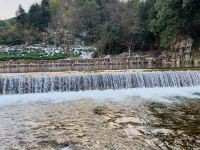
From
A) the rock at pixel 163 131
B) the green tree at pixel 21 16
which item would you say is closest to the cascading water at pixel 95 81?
the rock at pixel 163 131

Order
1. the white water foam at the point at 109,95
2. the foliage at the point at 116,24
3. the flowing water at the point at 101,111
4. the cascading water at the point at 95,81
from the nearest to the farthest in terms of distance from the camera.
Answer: the flowing water at the point at 101,111 < the white water foam at the point at 109,95 < the cascading water at the point at 95,81 < the foliage at the point at 116,24

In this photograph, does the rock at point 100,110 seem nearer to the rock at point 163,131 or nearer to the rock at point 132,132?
the rock at point 132,132

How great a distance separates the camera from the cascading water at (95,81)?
62.8 ft

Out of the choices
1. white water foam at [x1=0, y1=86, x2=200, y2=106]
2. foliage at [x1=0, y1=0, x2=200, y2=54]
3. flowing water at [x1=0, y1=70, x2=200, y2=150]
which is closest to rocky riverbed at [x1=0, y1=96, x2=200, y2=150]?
flowing water at [x1=0, y1=70, x2=200, y2=150]

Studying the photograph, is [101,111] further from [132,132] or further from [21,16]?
[21,16]

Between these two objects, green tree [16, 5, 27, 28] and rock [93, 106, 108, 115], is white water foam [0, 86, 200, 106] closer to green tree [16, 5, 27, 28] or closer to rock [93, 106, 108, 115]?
rock [93, 106, 108, 115]

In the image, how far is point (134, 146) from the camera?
8.64m

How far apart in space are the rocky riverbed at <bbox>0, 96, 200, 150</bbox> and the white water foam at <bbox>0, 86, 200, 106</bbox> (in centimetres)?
133

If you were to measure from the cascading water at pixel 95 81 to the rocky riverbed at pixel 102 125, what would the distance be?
13.2ft

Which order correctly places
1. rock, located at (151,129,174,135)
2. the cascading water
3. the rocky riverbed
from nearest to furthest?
1. the rocky riverbed
2. rock, located at (151,129,174,135)
3. the cascading water

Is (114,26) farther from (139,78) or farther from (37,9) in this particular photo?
(37,9)

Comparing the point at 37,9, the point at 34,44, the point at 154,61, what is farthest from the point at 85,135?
the point at 37,9

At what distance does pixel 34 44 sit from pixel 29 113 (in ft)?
160

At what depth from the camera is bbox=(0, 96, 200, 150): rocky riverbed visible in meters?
8.88
